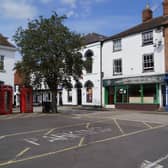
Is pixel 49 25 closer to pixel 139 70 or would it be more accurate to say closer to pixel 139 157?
pixel 139 70

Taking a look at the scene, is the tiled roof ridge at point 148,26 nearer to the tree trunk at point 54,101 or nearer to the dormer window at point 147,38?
the dormer window at point 147,38

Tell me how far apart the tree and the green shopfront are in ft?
29.0

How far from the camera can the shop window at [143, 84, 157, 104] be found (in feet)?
97.9

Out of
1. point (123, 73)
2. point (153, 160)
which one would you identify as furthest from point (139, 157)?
point (123, 73)

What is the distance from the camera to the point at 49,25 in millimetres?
24234

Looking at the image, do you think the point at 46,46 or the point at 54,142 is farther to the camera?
the point at 46,46

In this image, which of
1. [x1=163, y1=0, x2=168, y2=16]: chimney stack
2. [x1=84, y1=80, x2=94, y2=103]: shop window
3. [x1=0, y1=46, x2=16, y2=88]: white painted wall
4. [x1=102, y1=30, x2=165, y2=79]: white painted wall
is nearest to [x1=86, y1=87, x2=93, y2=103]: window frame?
[x1=84, y1=80, x2=94, y2=103]: shop window

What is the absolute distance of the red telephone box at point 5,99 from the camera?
79.8 ft

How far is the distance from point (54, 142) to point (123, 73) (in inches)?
927

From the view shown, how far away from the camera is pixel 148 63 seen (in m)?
30.5

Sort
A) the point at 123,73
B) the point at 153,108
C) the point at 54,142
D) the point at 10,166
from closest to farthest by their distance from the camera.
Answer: the point at 10,166, the point at 54,142, the point at 153,108, the point at 123,73

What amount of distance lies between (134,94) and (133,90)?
1.58 ft

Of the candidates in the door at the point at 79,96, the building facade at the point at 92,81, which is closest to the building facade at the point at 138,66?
the building facade at the point at 92,81

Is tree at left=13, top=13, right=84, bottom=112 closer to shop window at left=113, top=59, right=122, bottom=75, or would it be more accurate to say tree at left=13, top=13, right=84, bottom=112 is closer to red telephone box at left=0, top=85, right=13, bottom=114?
red telephone box at left=0, top=85, right=13, bottom=114
